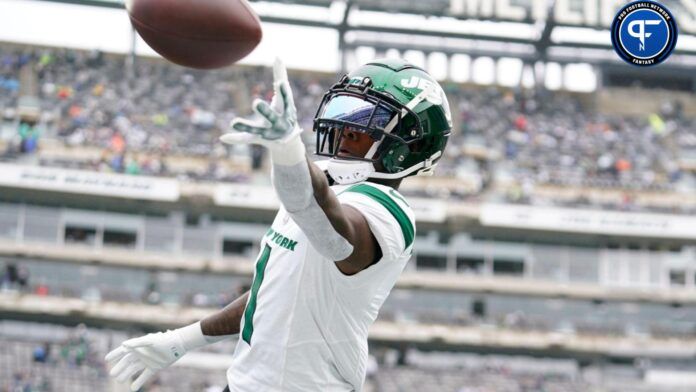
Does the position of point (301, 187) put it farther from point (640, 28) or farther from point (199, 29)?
point (640, 28)

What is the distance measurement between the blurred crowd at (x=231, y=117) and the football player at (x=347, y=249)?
2320 cm

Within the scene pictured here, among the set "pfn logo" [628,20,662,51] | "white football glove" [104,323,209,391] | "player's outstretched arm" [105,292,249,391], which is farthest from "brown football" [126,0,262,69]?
"pfn logo" [628,20,662,51]

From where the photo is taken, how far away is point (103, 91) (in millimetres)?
29109

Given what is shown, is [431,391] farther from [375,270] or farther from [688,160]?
[375,270]

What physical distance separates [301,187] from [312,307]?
2.25ft

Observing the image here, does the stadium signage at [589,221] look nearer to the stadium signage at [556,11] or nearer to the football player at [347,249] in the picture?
the stadium signage at [556,11]

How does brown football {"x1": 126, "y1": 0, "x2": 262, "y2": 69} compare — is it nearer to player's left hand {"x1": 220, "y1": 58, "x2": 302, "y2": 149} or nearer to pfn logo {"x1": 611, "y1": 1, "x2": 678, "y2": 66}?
player's left hand {"x1": 220, "y1": 58, "x2": 302, "y2": 149}

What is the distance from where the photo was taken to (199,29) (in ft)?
13.2

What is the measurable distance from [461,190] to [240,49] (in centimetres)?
2419

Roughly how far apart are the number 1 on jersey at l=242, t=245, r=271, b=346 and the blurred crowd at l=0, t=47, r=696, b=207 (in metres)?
23.2

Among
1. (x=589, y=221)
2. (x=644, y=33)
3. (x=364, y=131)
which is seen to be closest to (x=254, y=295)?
(x=364, y=131)

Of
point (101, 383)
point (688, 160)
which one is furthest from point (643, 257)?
point (101, 383)

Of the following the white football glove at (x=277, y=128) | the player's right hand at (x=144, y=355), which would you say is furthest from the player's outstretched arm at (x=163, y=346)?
the white football glove at (x=277, y=128)

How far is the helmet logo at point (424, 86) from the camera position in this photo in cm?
389
